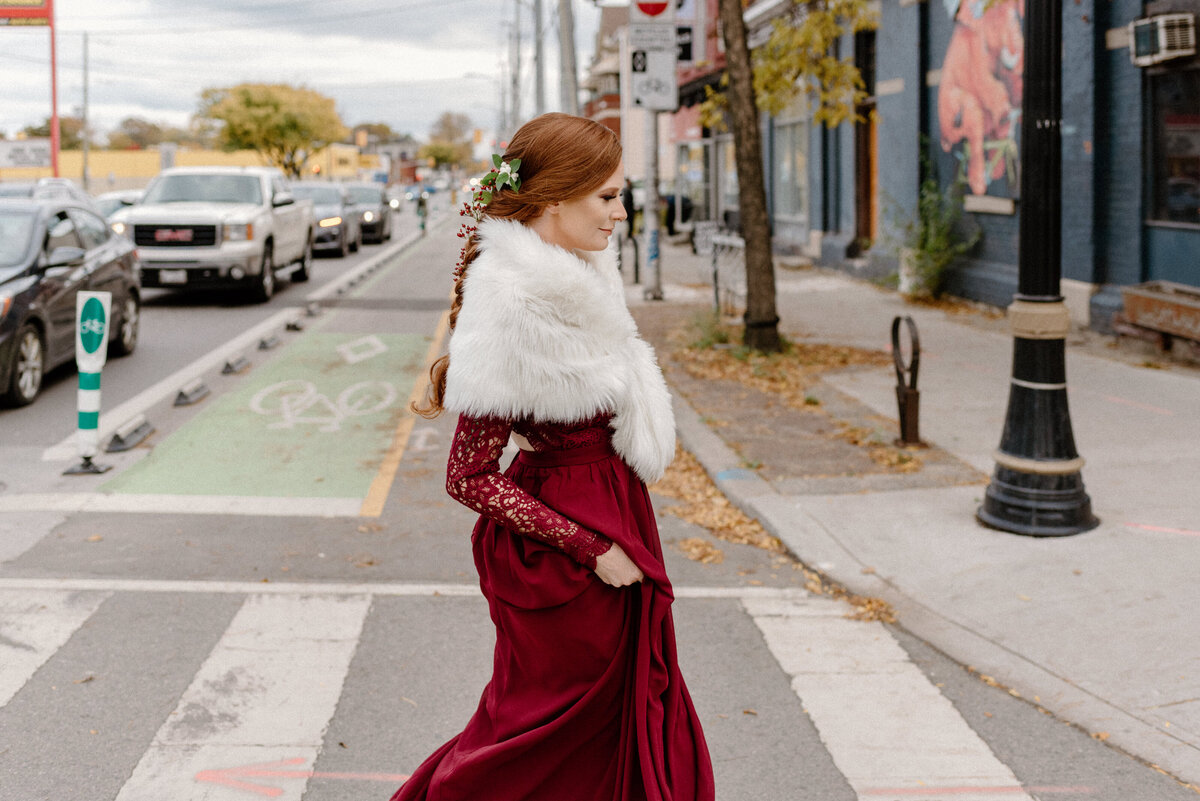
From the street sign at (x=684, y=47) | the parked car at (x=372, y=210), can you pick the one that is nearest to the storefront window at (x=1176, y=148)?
the street sign at (x=684, y=47)

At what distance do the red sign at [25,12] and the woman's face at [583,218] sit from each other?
87.8 ft

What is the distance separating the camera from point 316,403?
10.9 m

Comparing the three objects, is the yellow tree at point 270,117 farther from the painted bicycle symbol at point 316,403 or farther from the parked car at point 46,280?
the painted bicycle symbol at point 316,403

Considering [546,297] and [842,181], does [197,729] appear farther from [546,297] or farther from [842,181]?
[842,181]

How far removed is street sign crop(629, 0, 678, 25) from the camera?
17.6 metres

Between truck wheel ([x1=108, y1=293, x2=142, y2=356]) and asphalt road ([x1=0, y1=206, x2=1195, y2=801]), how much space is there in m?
4.39

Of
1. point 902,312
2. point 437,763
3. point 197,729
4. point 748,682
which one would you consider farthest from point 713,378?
point 437,763

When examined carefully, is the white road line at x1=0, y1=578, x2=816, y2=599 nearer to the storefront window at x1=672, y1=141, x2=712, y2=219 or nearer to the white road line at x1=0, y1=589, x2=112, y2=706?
the white road line at x1=0, y1=589, x2=112, y2=706

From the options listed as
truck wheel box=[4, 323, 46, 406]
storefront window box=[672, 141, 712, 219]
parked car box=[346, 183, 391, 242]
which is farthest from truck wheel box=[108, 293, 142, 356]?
storefront window box=[672, 141, 712, 219]

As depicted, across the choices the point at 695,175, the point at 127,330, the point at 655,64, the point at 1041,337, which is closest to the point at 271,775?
the point at 1041,337

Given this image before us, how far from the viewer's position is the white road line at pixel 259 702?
3975 millimetres

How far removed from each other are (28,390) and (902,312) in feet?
35.3

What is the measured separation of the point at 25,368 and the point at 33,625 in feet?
18.9

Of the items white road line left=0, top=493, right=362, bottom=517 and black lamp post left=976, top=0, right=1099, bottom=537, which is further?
white road line left=0, top=493, right=362, bottom=517
